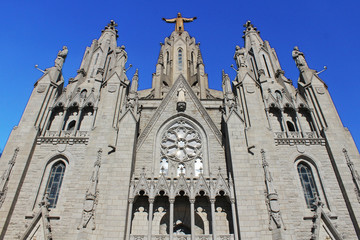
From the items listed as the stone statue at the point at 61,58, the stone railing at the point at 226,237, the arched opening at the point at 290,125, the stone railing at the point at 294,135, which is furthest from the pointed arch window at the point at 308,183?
the stone statue at the point at 61,58

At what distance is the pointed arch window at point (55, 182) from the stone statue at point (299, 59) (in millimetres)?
16836

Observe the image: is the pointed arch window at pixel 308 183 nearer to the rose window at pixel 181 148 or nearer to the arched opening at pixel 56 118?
the rose window at pixel 181 148

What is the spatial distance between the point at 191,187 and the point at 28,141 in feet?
29.9

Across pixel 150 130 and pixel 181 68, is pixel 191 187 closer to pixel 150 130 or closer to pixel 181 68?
pixel 150 130

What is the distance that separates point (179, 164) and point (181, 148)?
1.11m

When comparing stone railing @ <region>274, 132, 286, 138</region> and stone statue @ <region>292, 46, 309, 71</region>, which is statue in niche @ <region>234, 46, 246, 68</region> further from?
stone railing @ <region>274, 132, 286, 138</region>

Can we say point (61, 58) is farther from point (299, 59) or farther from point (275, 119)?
point (299, 59)

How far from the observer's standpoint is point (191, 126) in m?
19.4

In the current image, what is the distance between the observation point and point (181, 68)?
29688 millimetres

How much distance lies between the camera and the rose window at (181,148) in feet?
57.5

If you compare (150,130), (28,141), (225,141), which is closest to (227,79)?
(225,141)

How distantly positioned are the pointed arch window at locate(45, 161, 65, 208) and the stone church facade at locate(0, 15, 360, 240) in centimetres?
6

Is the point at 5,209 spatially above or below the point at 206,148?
below

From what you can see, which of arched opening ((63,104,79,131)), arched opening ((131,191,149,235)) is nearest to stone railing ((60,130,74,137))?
arched opening ((63,104,79,131))
